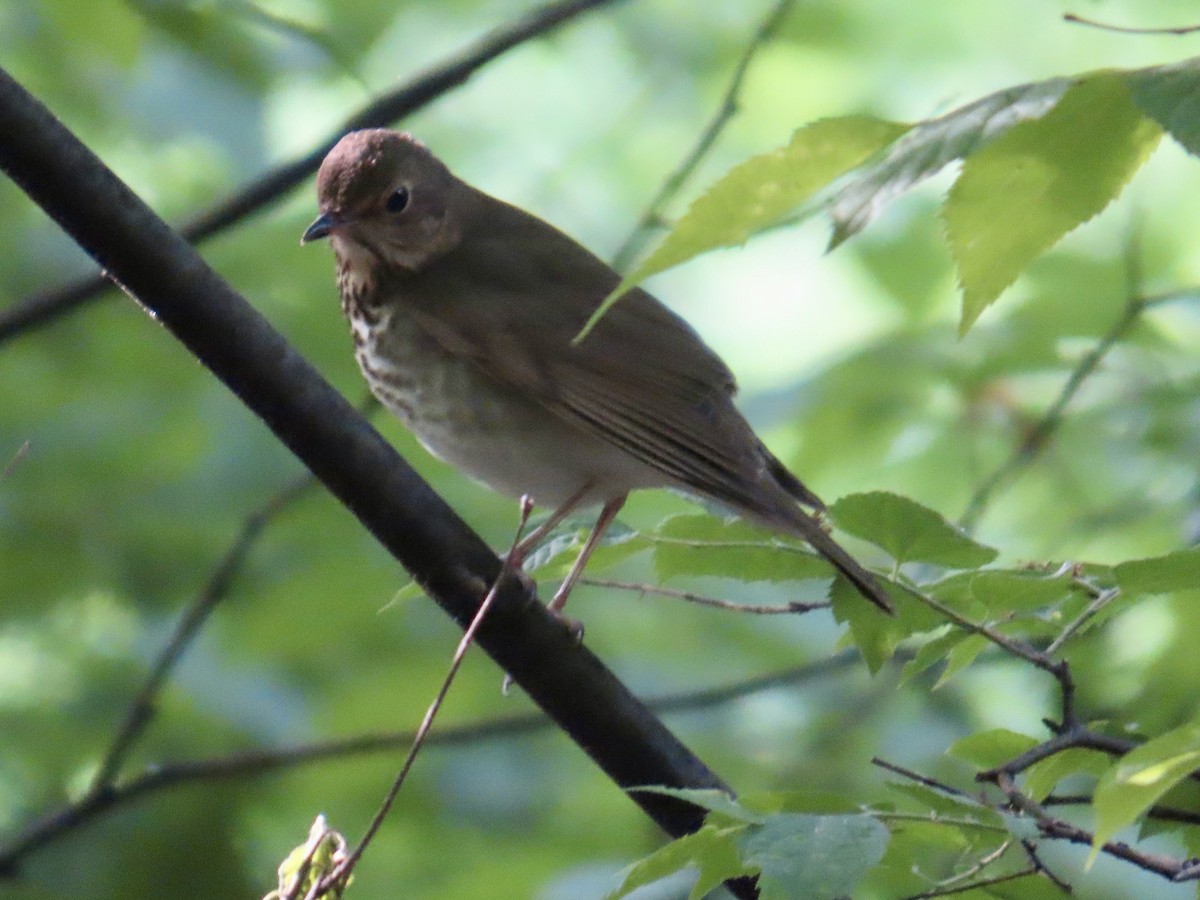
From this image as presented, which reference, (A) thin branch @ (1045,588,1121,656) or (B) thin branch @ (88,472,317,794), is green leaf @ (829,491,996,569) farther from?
(B) thin branch @ (88,472,317,794)

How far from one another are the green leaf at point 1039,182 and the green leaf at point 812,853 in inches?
20.3

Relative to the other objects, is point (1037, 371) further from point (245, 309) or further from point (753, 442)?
point (245, 309)

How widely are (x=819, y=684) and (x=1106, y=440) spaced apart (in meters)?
1.14

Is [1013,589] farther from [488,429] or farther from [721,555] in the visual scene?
[488,429]

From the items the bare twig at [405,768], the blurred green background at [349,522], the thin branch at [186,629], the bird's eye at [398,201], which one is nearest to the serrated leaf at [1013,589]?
the bare twig at [405,768]

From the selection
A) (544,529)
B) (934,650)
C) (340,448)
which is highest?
(544,529)

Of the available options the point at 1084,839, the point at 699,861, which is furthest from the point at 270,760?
the point at 1084,839

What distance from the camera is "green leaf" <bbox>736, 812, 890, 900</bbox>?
127 cm

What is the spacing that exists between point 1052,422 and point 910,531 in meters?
1.89

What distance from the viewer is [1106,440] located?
12.4 ft

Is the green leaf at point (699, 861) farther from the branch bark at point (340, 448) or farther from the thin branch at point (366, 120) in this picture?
the thin branch at point (366, 120)

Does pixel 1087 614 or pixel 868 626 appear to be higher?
pixel 868 626

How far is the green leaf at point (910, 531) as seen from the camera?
1.61 meters

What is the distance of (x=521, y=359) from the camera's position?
2.93 metres
